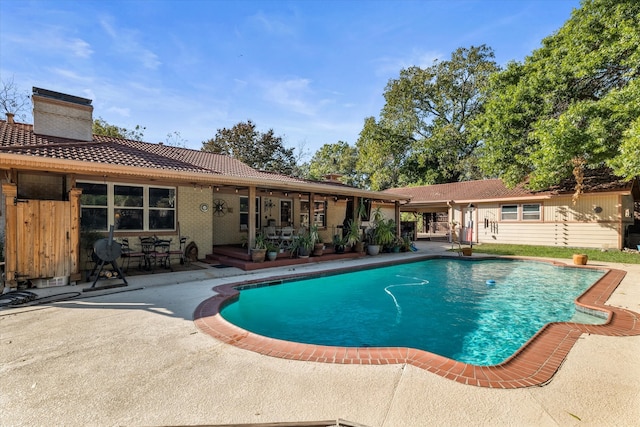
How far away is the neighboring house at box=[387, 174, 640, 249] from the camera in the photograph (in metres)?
14.6

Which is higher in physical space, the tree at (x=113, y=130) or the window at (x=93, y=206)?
the tree at (x=113, y=130)

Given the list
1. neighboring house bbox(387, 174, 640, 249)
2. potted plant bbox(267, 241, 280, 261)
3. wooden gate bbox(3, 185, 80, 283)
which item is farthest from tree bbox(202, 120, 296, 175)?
wooden gate bbox(3, 185, 80, 283)

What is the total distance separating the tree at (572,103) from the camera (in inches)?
463

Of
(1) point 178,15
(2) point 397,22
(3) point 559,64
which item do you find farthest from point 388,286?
(3) point 559,64

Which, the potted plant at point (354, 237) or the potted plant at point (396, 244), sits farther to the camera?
the potted plant at point (396, 244)

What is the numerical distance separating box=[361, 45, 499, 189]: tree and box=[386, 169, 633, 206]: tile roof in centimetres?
626

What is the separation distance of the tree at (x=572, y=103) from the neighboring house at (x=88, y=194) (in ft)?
25.3

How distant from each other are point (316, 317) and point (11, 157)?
21.5ft

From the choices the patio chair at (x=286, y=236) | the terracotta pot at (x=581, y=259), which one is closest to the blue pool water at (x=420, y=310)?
the terracotta pot at (x=581, y=259)

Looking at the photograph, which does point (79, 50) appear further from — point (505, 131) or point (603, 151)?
point (603, 151)

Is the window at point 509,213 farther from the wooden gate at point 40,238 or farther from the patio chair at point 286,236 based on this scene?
the wooden gate at point 40,238

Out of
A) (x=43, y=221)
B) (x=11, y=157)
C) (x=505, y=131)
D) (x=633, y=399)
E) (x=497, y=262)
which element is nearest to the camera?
(x=633, y=399)

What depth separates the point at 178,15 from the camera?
405 inches

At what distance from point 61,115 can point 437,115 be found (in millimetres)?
29526
